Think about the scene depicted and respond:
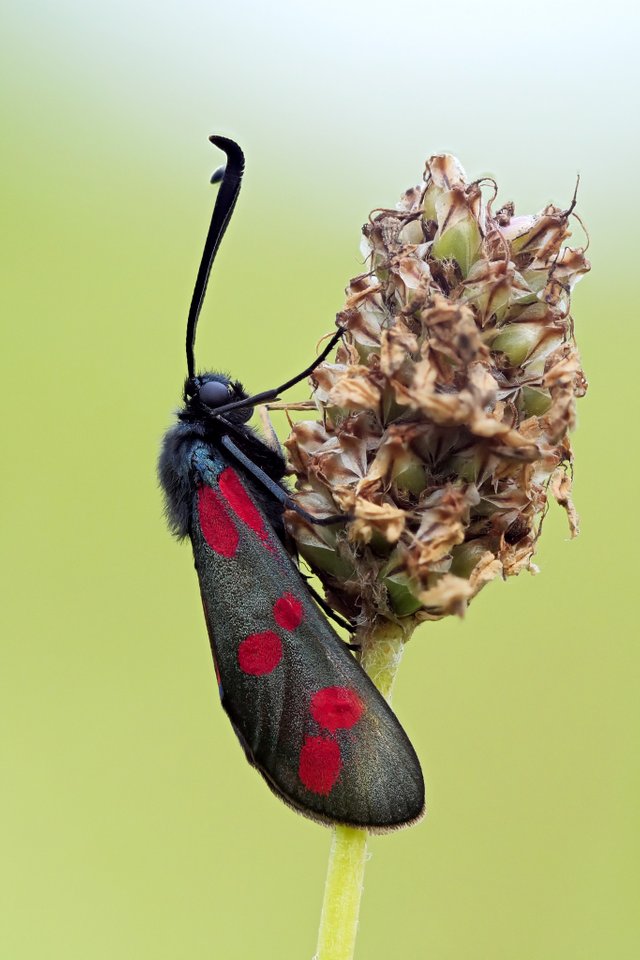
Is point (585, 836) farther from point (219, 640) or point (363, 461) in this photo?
point (363, 461)

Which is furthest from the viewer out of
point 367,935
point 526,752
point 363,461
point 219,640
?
point 526,752

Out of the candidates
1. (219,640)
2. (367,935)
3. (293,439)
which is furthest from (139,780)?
(293,439)

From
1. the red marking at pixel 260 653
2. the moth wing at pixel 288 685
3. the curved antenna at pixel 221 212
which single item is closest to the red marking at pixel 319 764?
the moth wing at pixel 288 685

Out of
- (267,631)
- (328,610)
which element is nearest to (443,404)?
(328,610)

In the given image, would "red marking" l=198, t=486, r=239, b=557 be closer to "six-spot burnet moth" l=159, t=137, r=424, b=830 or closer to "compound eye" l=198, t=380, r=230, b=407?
"six-spot burnet moth" l=159, t=137, r=424, b=830

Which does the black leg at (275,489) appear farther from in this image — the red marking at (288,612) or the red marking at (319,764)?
the red marking at (319,764)

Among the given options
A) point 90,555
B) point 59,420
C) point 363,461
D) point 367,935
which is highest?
point 59,420
